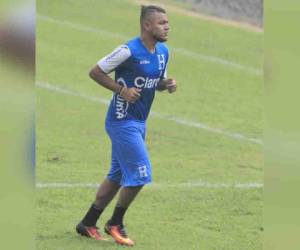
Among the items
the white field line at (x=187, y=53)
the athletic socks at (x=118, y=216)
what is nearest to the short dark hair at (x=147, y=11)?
the athletic socks at (x=118, y=216)

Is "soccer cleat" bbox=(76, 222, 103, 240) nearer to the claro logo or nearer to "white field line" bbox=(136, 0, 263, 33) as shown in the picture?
the claro logo

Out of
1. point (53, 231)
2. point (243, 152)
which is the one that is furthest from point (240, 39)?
point (53, 231)

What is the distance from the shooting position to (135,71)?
19.7 ft

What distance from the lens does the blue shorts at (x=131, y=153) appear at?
19.6ft

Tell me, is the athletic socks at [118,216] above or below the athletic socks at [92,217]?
above

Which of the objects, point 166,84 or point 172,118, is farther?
point 172,118

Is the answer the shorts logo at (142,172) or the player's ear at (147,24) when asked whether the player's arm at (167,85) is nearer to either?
the player's ear at (147,24)

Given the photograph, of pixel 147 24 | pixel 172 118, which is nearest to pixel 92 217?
pixel 147 24

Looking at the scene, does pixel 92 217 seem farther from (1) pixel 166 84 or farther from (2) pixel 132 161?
(1) pixel 166 84

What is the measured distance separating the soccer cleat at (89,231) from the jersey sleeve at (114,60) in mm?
1201

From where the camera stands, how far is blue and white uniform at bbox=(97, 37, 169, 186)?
5.96 m

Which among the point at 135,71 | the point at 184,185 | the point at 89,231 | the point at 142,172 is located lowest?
the point at 184,185

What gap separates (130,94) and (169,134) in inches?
210

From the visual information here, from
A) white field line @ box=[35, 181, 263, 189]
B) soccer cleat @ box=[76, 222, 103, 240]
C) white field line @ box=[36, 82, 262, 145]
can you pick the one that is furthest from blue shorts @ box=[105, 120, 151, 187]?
white field line @ box=[36, 82, 262, 145]
